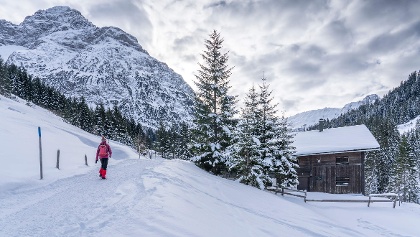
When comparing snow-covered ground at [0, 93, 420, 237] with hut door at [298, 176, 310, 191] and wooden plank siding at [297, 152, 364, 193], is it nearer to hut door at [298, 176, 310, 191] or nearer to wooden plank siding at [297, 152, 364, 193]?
wooden plank siding at [297, 152, 364, 193]

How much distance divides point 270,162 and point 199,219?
15.0 m

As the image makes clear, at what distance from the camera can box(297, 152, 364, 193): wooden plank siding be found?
2992 centimetres

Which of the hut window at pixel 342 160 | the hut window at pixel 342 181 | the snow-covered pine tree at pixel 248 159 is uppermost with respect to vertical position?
the snow-covered pine tree at pixel 248 159

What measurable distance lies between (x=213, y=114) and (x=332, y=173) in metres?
17.4

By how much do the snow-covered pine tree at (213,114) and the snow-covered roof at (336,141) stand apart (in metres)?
13.4

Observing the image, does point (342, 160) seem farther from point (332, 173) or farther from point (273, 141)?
point (273, 141)

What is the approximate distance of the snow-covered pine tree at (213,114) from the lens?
2141 centimetres

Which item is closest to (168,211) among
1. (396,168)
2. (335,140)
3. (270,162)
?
(270,162)

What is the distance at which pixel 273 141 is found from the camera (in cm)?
2181

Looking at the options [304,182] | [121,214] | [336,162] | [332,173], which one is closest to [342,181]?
[332,173]

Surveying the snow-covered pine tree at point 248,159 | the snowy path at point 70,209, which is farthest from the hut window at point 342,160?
A: the snowy path at point 70,209

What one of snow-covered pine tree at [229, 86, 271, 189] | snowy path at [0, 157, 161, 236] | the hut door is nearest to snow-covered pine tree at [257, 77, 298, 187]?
snow-covered pine tree at [229, 86, 271, 189]

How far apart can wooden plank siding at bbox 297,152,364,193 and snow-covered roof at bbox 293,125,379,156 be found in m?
0.94

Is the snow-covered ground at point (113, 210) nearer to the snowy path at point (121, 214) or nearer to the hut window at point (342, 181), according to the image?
the snowy path at point (121, 214)
